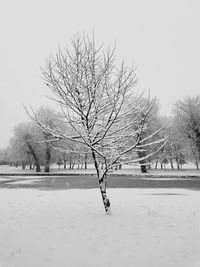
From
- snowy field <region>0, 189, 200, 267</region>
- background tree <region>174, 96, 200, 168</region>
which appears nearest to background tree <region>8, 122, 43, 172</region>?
background tree <region>174, 96, 200, 168</region>

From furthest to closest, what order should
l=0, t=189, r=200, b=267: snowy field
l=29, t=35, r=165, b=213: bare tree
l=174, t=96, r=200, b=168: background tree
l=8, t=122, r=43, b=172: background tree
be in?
l=8, t=122, r=43, b=172: background tree
l=174, t=96, r=200, b=168: background tree
l=29, t=35, r=165, b=213: bare tree
l=0, t=189, r=200, b=267: snowy field

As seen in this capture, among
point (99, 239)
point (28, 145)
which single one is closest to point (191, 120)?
point (28, 145)

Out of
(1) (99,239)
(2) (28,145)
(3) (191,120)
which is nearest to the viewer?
(1) (99,239)

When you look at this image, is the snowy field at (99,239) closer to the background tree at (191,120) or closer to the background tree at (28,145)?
the background tree at (191,120)

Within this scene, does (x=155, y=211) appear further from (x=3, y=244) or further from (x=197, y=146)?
(x=197, y=146)

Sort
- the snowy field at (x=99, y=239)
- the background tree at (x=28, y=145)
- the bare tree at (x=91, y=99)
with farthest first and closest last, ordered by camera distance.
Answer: the background tree at (x=28, y=145)
the bare tree at (x=91, y=99)
the snowy field at (x=99, y=239)

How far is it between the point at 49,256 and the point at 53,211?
4552mm

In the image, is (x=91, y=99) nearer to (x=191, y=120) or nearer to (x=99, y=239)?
(x=99, y=239)

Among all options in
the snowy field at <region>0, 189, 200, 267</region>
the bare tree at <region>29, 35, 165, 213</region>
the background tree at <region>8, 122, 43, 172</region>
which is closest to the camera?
the snowy field at <region>0, 189, 200, 267</region>

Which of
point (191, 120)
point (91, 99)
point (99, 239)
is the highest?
point (191, 120)

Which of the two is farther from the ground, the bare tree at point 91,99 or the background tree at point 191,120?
the background tree at point 191,120

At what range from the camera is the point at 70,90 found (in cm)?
801

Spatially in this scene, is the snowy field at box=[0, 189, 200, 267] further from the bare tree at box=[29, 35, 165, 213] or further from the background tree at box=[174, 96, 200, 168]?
the background tree at box=[174, 96, 200, 168]

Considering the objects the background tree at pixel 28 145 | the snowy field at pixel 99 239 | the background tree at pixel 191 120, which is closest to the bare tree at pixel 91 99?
the snowy field at pixel 99 239
